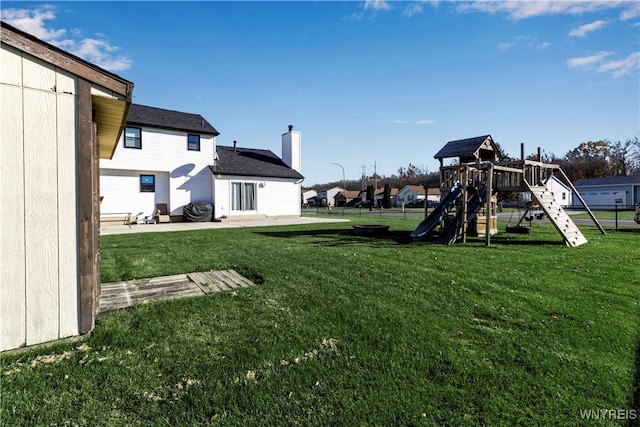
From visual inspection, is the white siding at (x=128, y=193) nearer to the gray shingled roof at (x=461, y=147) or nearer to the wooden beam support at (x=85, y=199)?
the gray shingled roof at (x=461, y=147)

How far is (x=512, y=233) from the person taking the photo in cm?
1251

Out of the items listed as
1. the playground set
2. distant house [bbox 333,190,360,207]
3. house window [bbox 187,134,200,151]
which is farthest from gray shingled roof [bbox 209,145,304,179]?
distant house [bbox 333,190,360,207]

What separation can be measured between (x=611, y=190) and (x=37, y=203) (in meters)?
57.4

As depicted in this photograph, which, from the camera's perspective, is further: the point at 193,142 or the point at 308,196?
the point at 308,196

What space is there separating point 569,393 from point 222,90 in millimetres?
16311

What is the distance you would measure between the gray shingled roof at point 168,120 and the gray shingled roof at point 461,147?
13.0 m

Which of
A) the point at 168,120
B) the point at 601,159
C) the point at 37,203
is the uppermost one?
the point at 601,159

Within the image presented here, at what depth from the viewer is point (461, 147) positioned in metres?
13.4

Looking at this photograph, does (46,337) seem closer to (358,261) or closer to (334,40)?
(358,261)

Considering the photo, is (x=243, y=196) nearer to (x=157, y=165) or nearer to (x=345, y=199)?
(x=157, y=165)

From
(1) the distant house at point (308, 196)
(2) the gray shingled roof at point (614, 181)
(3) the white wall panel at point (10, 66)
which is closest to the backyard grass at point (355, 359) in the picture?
(3) the white wall panel at point (10, 66)

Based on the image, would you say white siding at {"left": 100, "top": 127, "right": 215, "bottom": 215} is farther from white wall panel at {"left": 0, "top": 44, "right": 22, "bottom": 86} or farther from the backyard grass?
white wall panel at {"left": 0, "top": 44, "right": 22, "bottom": 86}

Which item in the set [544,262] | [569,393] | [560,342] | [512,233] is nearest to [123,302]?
[569,393]

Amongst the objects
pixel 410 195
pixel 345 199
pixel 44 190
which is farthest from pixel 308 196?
pixel 44 190
